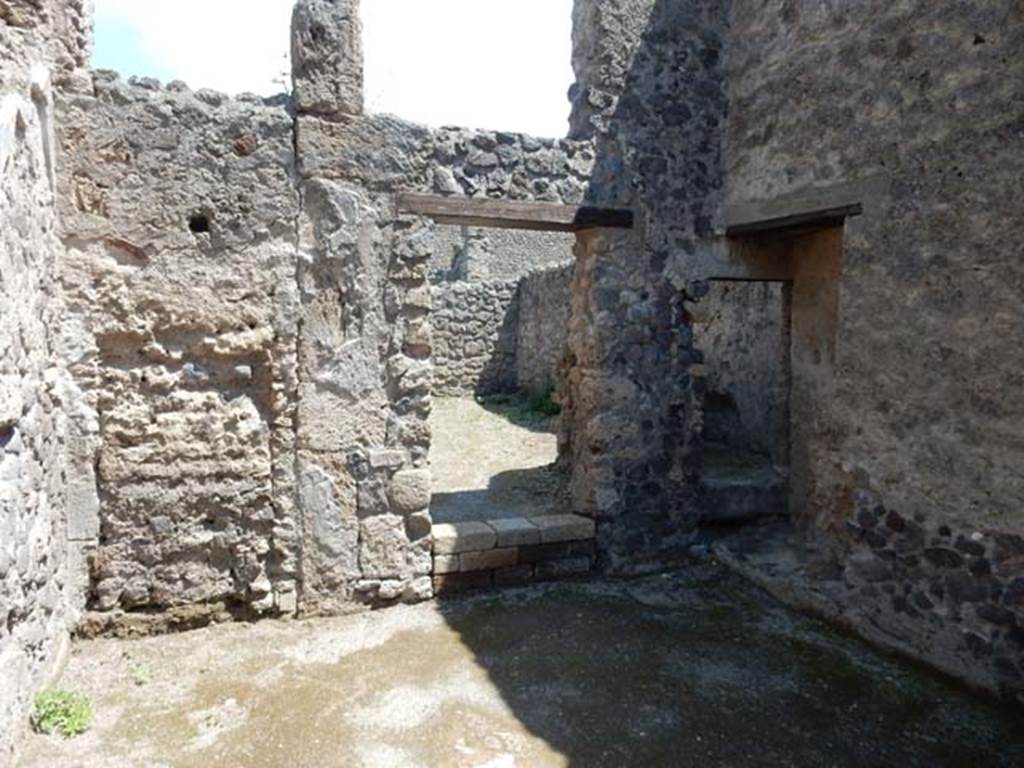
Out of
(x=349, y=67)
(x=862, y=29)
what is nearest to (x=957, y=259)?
(x=862, y=29)

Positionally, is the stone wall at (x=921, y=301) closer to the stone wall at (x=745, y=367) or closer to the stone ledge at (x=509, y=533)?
the stone ledge at (x=509, y=533)

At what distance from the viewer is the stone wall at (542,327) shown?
1122 cm

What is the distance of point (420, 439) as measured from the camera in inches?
180

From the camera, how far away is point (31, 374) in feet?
10.6

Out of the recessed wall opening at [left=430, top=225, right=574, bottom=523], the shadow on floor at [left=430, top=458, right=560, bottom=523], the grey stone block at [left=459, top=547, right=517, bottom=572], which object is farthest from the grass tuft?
the recessed wall opening at [left=430, top=225, right=574, bottom=523]

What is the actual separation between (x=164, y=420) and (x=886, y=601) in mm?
4232

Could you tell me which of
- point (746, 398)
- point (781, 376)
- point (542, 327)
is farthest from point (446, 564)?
point (542, 327)

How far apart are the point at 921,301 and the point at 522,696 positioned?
9.79ft

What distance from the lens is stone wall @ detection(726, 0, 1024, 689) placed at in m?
3.62

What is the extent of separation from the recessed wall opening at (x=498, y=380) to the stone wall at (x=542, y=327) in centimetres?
2

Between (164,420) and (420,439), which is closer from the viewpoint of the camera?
(164,420)

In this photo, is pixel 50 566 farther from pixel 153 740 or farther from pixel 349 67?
pixel 349 67

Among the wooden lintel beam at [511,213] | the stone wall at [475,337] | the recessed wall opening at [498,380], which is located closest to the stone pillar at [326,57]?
the wooden lintel beam at [511,213]

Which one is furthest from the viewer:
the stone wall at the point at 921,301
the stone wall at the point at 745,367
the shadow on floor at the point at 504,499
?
the stone wall at the point at 745,367
